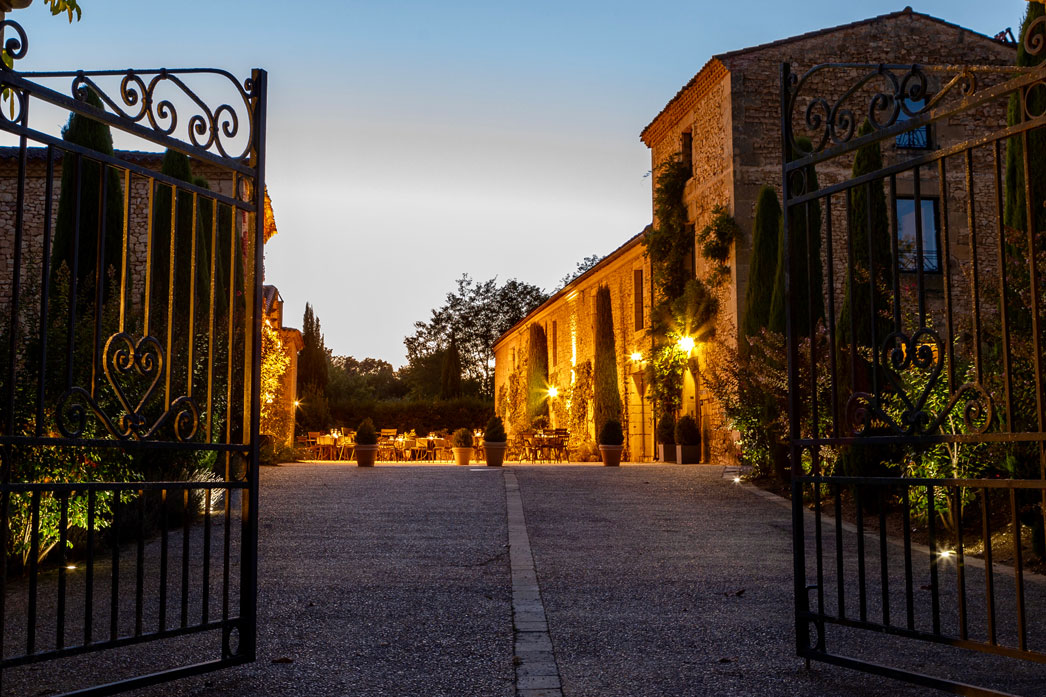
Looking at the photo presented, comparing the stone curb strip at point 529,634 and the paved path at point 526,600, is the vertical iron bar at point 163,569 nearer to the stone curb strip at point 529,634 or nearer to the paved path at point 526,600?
the paved path at point 526,600

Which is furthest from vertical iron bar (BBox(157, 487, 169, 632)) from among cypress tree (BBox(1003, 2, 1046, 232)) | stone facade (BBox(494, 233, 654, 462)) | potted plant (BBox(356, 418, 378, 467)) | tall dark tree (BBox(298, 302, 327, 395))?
tall dark tree (BBox(298, 302, 327, 395))

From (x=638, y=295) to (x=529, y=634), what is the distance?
20.9m

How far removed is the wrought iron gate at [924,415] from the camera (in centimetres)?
375

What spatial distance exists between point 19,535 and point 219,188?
1314 cm

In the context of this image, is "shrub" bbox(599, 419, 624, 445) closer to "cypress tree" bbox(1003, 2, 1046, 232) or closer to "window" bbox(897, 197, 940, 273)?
"window" bbox(897, 197, 940, 273)

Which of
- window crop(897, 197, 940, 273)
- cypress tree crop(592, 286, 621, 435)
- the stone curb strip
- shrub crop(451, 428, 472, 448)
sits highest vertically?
window crop(897, 197, 940, 273)

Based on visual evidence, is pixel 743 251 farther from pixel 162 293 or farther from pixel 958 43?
pixel 162 293

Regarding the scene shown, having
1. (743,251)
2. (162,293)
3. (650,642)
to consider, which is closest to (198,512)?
(162,293)

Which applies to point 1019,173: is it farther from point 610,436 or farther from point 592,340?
point 592,340

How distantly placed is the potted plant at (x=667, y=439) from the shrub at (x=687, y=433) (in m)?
0.64

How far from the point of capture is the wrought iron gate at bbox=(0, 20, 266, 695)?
3.67 m

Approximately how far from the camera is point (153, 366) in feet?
13.7

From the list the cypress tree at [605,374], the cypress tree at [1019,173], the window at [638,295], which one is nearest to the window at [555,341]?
the cypress tree at [605,374]

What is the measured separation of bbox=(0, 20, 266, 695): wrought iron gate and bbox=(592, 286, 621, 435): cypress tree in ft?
47.8
